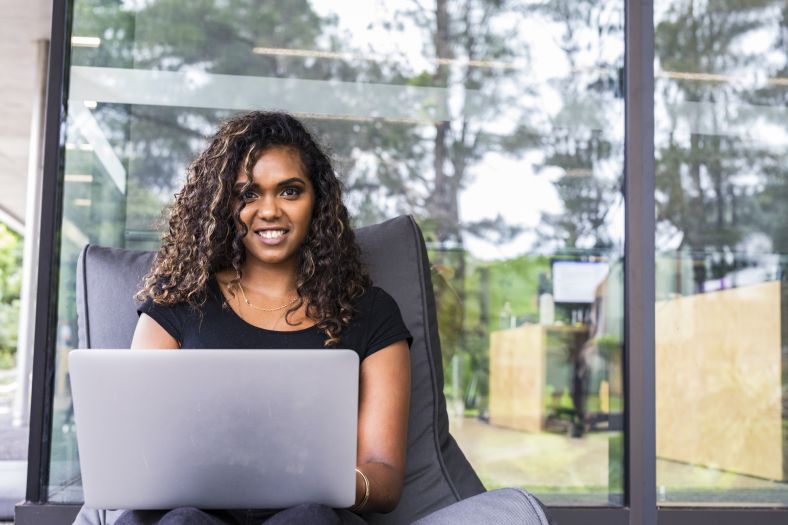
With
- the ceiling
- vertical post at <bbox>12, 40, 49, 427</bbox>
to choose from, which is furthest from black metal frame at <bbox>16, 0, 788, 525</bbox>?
vertical post at <bbox>12, 40, 49, 427</bbox>

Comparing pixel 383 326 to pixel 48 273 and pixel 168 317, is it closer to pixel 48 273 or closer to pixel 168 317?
pixel 168 317

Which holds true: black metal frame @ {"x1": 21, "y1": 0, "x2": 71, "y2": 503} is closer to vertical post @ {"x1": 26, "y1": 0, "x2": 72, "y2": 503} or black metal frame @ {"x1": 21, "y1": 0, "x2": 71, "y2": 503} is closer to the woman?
vertical post @ {"x1": 26, "y1": 0, "x2": 72, "y2": 503}

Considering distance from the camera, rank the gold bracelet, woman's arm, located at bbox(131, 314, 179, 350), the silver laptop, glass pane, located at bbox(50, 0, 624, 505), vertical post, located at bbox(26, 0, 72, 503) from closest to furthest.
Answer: the silver laptop → the gold bracelet → woman's arm, located at bbox(131, 314, 179, 350) → vertical post, located at bbox(26, 0, 72, 503) → glass pane, located at bbox(50, 0, 624, 505)

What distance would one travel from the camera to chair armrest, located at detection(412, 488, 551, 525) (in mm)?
1426

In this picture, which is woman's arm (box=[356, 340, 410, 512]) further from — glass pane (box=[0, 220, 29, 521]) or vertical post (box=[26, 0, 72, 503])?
glass pane (box=[0, 220, 29, 521])

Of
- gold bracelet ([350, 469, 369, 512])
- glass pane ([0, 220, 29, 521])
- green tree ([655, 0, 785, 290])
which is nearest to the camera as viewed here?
gold bracelet ([350, 469, 369, 512])

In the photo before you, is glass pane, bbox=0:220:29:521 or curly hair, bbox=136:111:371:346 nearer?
curly hair, bbox=136:111:371:346

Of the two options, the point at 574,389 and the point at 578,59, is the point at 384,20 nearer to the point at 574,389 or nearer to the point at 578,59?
the point at 578,59

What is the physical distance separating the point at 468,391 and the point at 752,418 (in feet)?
3.38

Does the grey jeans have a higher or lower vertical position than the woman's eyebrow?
lower

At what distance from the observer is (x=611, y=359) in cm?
331

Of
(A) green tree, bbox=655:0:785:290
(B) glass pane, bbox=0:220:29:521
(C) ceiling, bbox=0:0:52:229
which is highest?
(C) ceiling, bbox=0:0:52:229

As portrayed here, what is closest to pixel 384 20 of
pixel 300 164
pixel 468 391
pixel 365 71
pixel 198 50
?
pixel 365 71

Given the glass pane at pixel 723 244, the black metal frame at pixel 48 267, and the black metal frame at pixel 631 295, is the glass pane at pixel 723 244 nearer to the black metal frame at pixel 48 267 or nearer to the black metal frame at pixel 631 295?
the black metal frame at pixel 631 295
